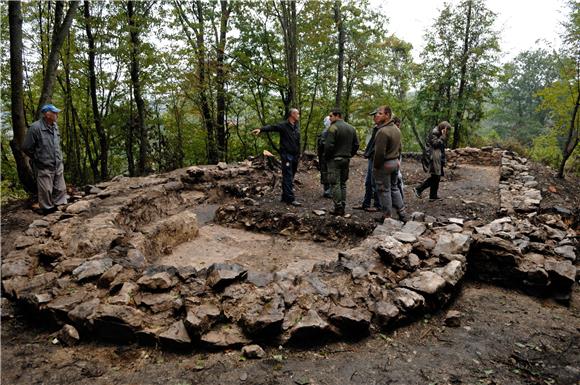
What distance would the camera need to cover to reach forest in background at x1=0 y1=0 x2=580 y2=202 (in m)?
12.1

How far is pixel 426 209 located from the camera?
770 cm

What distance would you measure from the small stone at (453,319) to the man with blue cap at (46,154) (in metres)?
6.41

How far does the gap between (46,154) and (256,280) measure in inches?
182

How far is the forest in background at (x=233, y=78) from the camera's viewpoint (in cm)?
1212

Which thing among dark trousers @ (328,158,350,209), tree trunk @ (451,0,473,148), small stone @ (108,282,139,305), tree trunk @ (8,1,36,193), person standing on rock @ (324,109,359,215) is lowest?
small stone @ (108,282,139,305)

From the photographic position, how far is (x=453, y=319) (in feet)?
11.8

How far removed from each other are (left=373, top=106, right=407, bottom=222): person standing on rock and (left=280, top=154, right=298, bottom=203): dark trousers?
2.28 metres

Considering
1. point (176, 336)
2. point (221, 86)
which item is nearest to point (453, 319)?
point (176, 336)

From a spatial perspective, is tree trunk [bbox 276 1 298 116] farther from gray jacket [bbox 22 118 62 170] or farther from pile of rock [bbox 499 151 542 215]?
gray jacket [bbox 22 118 62 170]

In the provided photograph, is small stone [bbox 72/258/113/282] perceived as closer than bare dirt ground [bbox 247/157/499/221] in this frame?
Yes

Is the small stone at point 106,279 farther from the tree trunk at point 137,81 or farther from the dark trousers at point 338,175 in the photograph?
the tree trunk at point 137,81

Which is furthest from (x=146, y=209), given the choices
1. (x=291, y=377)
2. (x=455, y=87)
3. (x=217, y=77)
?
(x=455, y=87)

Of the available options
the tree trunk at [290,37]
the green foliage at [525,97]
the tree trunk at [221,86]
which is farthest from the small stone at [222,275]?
the green foliage at [525,97]

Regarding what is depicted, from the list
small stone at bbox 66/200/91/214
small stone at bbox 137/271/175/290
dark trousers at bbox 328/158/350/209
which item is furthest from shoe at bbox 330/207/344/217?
small stone at bbox 66/200/91/214
